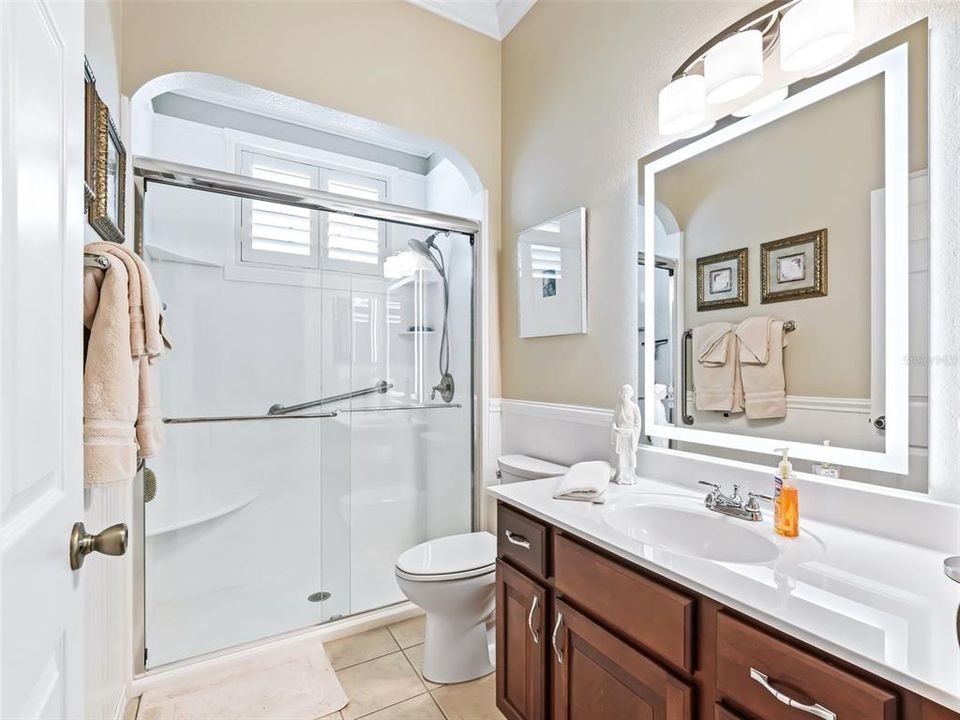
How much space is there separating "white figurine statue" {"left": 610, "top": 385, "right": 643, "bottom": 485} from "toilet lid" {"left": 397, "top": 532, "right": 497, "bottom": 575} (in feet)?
2.09

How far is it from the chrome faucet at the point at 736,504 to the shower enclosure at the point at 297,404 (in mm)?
1345

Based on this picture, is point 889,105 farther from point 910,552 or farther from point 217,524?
point 217,524

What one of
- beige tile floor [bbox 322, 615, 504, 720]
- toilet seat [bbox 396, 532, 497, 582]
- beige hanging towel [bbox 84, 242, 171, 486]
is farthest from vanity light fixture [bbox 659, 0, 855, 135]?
beige tile floor [bbox 322, 615, 504, 720]

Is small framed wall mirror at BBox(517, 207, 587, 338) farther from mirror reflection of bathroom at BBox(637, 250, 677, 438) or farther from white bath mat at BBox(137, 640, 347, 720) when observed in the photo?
white bath mat at BBox(137, 640, 347, 720)

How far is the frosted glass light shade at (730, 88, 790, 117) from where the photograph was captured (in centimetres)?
125

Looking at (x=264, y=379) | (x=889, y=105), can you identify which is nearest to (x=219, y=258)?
(x=264, y=379)

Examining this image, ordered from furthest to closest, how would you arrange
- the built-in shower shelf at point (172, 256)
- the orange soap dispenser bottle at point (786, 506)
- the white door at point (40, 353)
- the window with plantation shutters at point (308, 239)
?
the window with plantation shutters at point (308, 239) < the built-in shower shelf at point (172, 256) < the orange soap dispenser bottle at point (786, 506) < the white door at point (40, 353)

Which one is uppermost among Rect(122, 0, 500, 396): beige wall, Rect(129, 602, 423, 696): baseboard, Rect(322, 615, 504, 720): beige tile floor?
Rect(122, 0, 500, 396): beige wall

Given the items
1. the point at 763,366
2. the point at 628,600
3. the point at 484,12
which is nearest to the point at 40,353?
the point at 628,600

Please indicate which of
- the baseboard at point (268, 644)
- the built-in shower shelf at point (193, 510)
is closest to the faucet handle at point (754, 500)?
the baseboard at point (268, 644)

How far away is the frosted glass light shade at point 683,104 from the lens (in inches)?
56.2

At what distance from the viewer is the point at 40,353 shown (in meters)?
0.58

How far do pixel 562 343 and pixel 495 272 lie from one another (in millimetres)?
618

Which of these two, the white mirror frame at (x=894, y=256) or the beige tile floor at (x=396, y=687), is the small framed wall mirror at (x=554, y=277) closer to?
the white mirror frame at (x=894, y=256)
